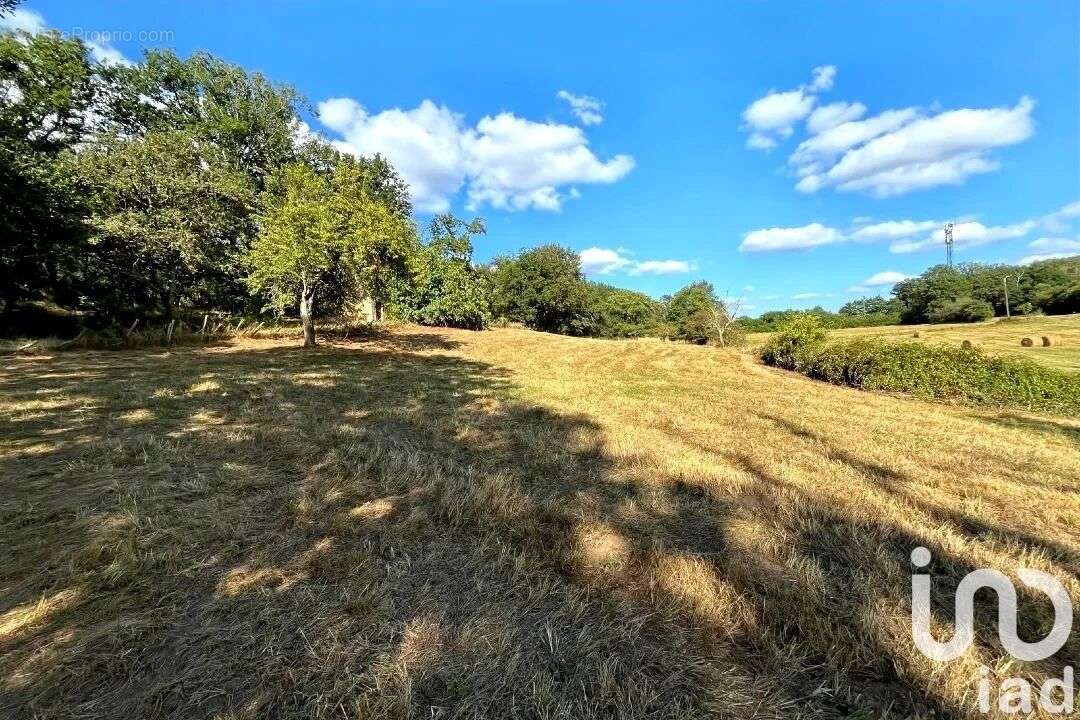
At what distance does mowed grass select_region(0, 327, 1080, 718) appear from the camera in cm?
201

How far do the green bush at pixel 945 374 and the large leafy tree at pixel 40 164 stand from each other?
26777mm

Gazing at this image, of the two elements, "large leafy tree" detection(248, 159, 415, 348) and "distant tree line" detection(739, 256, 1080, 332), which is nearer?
"large leafy tree" detection(248, 159, 415, 348)

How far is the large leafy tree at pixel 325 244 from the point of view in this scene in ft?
48.1

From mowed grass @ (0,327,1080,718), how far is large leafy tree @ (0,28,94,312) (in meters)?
12.4

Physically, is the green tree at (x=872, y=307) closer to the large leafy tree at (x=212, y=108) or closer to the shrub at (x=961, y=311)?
the shrub at (x=961, y=311)

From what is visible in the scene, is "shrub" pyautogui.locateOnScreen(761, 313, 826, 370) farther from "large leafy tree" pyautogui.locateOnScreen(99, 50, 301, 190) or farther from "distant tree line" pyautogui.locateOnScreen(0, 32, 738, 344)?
"large leafy tree" pyautogui.locateOnScreen(99, 50, 301, 190)

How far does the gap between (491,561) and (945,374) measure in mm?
13890

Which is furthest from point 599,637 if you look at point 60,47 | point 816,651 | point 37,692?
point 60,47

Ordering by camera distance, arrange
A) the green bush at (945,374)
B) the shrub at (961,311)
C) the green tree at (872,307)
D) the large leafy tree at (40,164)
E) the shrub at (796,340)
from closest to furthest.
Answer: the green bush at (945,374), the large leafy tree at (40,164), the shrub at (796,340), the shrub at (961,311), the green tree at (872,307)

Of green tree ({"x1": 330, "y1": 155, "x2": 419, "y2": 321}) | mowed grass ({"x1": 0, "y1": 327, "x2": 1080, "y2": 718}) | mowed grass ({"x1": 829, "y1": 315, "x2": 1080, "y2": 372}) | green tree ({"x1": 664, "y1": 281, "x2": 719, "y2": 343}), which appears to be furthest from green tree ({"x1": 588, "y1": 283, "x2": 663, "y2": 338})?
mowed grass ({"x1": 0, "y1": 327, "x2": 1080, "y2": 718})

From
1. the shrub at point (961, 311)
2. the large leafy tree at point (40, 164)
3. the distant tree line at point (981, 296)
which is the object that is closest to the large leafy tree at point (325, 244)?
the large leafy tree at point (40, 164)

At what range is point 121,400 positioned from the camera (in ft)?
23.7

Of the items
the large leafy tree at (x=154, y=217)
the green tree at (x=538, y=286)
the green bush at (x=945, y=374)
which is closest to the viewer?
the green bush at (x=945, y=374)

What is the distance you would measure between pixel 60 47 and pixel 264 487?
109ft
